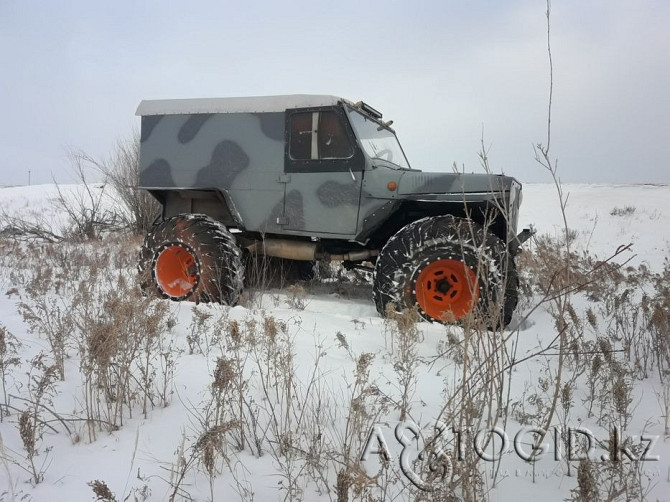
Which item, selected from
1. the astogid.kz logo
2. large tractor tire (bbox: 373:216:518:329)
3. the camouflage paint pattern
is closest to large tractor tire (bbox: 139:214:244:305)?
the camouflage paint pattern

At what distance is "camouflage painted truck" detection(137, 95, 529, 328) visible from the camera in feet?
12.6

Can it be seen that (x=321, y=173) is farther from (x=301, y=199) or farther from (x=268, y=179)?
(x=268, y=179)

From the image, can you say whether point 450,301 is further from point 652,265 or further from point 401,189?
point 652,265

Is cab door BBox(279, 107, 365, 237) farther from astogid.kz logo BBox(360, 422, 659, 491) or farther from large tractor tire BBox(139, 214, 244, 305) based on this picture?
astogid.kz logo BBox(360, 422, 659, 491)

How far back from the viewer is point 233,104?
460 centimetres

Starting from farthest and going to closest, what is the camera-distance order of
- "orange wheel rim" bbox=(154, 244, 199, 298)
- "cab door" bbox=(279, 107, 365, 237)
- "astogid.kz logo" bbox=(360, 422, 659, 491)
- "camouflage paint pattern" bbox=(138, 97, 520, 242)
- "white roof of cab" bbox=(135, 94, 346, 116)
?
"orange wheel rim" bbox=(154, 244, 199, 298)
"white roof of cab" bbox=(135, 94, 346, 116)
"cab door" bbox=(279, 107, 365, 237)
"camouflage paint pattern" bbox=(138, 97, 520, 242)
"astogid.kz logo" bbox=(360, 422, 659, 491)

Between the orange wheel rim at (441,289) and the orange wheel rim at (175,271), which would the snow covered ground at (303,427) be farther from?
the orange wheel rim at (175,271)

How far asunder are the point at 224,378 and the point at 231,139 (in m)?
3.32

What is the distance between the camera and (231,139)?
4.57 metres

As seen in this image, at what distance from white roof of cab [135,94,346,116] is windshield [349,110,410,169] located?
33 cm

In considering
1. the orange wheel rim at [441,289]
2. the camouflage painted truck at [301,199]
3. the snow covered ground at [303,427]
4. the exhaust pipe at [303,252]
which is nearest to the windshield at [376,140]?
the camouflage painted truck at [301,199]

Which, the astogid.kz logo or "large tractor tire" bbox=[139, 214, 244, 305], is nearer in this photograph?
the astogid.kz logo

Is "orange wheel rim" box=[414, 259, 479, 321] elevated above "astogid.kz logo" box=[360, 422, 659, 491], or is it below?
above

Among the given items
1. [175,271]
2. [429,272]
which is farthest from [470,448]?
[175,271]
